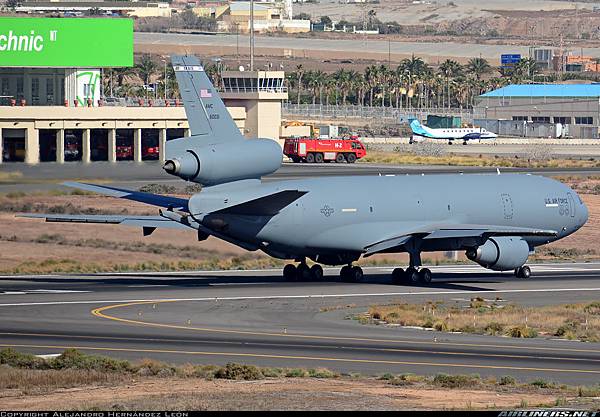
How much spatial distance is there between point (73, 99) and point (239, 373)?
83.1 meters

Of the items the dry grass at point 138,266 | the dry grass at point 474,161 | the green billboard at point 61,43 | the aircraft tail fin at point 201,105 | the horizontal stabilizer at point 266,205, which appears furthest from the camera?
the dry grass at point 474,161

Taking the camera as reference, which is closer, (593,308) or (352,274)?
(593,308)

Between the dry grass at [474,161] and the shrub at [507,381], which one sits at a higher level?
the shrub at [507,381]

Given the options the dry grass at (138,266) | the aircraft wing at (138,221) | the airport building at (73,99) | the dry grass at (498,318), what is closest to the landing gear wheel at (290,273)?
the dry grass at (138,266)

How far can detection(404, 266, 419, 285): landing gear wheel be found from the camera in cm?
6375

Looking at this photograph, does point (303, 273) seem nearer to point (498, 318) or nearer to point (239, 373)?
point (498, 318)

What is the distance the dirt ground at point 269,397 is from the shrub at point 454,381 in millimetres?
619

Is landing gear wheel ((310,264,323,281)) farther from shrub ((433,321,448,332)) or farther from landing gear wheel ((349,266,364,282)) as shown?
shrub ((433,321,448,332))

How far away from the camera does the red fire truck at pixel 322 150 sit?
146250 mm

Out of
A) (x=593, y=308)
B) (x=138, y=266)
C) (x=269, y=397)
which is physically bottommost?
(x=138, y=266)

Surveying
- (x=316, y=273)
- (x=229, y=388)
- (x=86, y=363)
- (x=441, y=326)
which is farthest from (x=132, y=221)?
(x=229, y=388)

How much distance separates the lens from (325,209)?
61.3 metres

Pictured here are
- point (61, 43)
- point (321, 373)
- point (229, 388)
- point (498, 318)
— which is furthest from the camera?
point (61, 43)

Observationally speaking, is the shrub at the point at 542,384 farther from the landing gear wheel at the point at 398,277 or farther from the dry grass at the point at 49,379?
the landing gear wheel at the point at 398,277
